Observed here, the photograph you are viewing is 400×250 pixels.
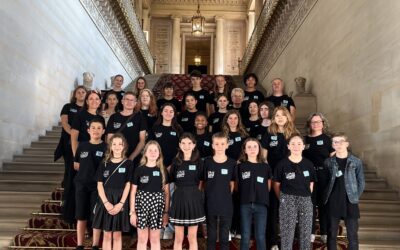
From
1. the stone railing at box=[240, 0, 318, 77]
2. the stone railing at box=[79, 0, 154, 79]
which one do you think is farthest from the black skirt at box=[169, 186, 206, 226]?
the stone railing at box=[79, 0, 154, 79]

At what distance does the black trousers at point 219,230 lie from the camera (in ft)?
14.7

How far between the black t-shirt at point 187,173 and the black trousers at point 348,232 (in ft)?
5.06

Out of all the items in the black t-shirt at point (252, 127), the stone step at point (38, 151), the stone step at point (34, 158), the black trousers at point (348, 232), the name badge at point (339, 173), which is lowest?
the black trousers at point (348, 232)

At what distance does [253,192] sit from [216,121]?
1.76 metres

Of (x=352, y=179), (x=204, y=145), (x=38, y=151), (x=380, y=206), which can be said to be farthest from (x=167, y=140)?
(x=38, y=151)

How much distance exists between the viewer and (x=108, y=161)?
467 centimetres

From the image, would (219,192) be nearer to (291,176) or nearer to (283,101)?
(291,176)

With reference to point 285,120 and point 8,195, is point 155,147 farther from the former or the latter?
point 8,195

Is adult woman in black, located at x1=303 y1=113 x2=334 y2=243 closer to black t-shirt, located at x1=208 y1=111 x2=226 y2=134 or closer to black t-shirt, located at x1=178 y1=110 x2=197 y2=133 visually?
black t-shirt, located at x1=208 y1=111 x2=226 y2=134

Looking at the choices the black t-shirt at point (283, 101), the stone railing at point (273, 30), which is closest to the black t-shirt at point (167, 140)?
the black t-shirt at point (283, 101)

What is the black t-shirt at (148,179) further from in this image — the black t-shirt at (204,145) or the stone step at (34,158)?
the stone step at (34,158)

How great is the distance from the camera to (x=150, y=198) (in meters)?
4.51

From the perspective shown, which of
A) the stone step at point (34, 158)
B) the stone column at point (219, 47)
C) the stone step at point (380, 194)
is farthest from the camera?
the stone column at point (219, 47)

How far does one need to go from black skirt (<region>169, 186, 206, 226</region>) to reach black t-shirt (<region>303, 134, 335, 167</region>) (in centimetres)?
163
